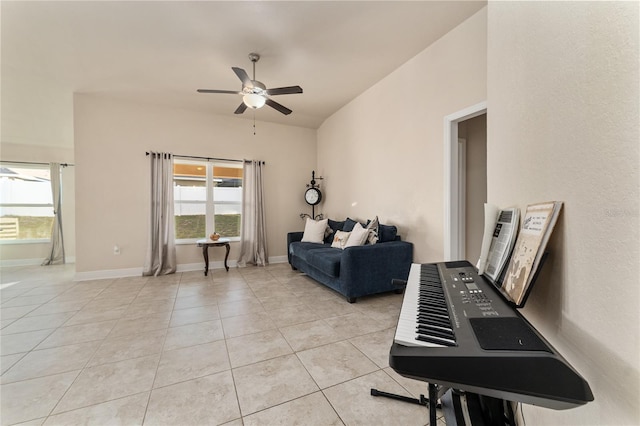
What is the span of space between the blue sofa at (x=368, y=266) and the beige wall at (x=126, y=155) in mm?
2660

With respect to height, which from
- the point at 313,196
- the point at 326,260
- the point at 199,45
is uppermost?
the point at 199,45

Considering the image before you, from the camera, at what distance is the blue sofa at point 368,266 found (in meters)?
3.01

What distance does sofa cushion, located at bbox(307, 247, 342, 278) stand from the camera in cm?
315

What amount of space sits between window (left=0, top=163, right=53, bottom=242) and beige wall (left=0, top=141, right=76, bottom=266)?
0.16 meters

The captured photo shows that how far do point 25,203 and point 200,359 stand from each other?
670 cm

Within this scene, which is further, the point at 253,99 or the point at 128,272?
the point at 128,272

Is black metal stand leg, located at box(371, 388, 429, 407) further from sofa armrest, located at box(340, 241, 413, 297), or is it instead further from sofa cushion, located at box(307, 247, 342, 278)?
sofa cushion, located at box(307, 247, 342, 278)

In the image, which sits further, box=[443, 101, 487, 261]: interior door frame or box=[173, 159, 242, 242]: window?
box=[173, 159, 242, 242]: window

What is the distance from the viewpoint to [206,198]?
5.07m

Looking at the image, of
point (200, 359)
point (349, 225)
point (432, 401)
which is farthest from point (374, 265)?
point (432, 401)

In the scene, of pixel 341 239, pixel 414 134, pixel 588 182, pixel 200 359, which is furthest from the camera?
pixel 341 239

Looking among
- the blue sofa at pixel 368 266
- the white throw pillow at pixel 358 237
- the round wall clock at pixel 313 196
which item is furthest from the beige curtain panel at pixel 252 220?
the white throw pillow at pixel 358 237

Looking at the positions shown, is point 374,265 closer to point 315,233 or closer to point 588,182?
point 315,233

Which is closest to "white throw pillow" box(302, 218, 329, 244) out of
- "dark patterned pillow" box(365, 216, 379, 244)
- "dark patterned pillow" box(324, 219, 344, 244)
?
"dark patterned pillow" box(324, 219, 344, 244)
